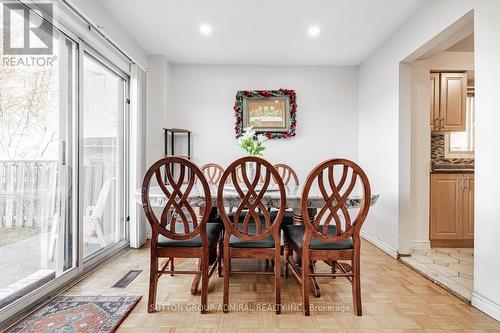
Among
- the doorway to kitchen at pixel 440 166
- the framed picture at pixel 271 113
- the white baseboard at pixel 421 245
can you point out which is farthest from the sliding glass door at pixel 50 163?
the white baseboard at pixel 421 245

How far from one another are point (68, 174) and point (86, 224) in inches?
23.3

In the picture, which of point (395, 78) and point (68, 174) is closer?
point (68, 174)

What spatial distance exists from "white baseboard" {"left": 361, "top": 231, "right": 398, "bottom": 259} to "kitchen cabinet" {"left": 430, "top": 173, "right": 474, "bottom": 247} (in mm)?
545

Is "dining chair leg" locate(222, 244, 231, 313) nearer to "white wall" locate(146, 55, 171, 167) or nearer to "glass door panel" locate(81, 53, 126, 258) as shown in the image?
"glass door panel" locate(81, 53, 126, 258)

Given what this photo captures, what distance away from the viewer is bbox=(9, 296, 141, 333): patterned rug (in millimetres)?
1738

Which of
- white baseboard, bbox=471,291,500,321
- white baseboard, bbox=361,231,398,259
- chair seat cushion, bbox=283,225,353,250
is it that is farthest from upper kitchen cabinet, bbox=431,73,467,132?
chair seat cushion, bbox=283,225,353,250

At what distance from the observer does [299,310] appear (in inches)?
77.9

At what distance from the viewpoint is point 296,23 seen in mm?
3041

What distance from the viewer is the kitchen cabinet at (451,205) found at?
11.0 ft

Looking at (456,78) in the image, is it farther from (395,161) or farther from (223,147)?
(223,147)

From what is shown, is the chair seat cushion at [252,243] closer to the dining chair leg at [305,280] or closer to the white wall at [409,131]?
the dining chair leg at [305,280]

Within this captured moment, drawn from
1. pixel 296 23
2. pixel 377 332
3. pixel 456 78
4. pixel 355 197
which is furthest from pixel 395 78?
pixel 377 332

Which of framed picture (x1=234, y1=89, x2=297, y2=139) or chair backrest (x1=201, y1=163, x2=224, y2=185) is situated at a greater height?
framed picture (x1=234, y1=89, x2=297, y2=139)

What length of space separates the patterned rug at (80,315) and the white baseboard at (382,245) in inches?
102
